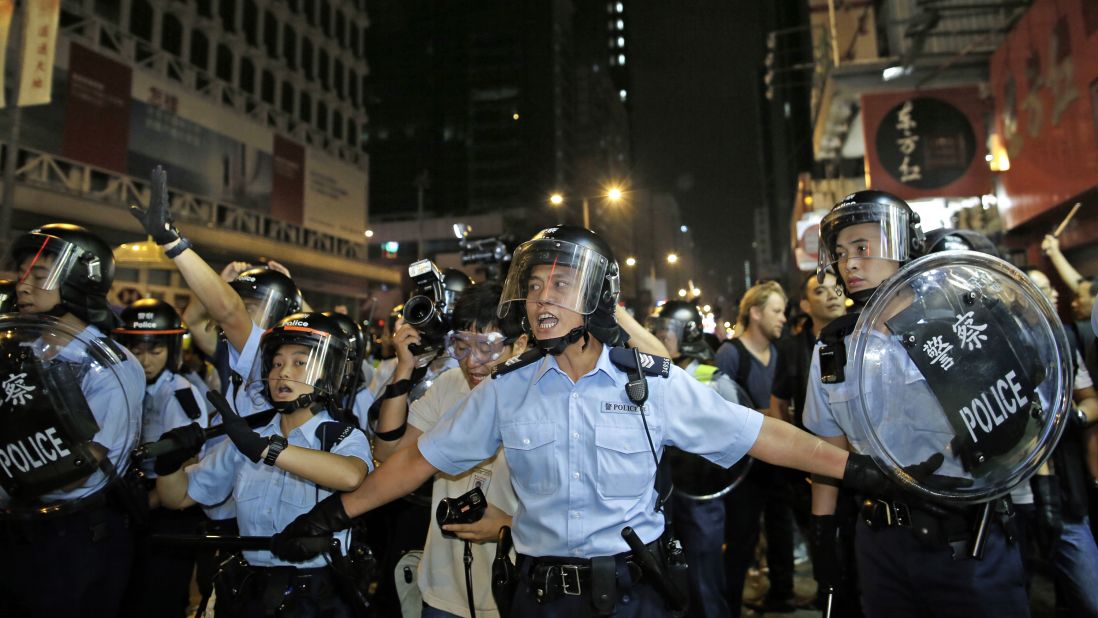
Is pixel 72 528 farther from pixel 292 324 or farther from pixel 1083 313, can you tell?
pixel 1083 313

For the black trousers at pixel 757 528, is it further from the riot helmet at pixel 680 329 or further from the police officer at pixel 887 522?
the police officer at pixel 887 522

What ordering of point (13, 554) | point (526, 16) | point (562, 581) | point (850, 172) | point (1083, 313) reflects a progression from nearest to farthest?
point (562, 581) → point (13, 554) → point (1083, 313) → point (850, 172) → point (526, 16)

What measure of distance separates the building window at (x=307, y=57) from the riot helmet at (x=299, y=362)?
35.5m

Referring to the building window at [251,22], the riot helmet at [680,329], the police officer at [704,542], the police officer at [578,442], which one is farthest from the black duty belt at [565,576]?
the building window at [251,22]

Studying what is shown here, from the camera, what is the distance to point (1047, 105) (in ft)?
26.2

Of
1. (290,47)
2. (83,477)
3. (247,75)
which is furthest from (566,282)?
(290,47)

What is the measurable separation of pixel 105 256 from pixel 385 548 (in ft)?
8.83

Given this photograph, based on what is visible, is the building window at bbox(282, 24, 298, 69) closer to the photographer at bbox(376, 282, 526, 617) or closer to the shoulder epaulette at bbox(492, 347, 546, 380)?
the photographer at bbox(376, 282, 526, 617)

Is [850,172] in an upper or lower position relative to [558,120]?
lower

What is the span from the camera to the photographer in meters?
2.99

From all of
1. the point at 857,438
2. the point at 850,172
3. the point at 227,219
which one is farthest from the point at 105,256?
the point at 227,219

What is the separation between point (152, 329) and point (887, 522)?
4.41 metres

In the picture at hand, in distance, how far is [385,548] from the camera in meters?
4.89

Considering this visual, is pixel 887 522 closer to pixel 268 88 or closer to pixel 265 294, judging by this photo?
pixel 265 294
